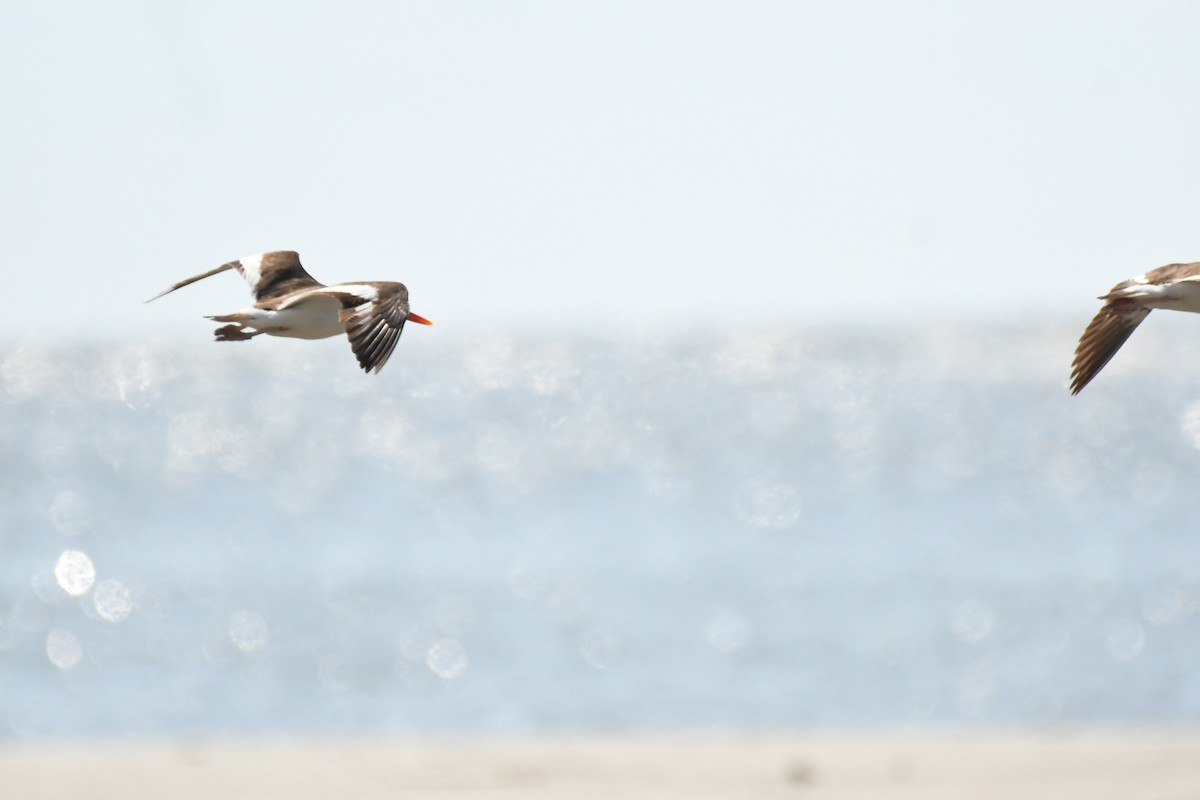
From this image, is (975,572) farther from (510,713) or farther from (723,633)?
(510,713)

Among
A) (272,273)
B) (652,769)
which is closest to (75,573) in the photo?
(652,769)

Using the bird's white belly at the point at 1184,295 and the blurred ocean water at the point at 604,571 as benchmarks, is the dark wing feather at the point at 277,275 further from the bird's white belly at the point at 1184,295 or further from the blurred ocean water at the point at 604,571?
the blurred ocean water at the point at 604,571

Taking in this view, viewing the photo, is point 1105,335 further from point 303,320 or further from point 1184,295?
point 303,320

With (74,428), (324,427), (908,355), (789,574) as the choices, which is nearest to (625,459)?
(324,427)

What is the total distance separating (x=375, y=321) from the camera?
638cm

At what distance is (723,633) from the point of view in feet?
92.9

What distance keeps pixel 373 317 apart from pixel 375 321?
0.03 meters

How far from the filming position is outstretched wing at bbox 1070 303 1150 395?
757 centimetres

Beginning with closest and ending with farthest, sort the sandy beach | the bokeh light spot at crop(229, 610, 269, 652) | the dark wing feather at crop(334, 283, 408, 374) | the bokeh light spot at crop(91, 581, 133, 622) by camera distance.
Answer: the dark wing feather at crop(334, 283, 408, 374), the sandy beach, the bokeh light spot at crop(229, 610, 269, 652), the bokeh light spot at crop(91, 581, 133, 622)

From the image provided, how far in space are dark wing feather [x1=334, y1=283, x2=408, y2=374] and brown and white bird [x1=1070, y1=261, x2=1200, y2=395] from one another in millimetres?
2628

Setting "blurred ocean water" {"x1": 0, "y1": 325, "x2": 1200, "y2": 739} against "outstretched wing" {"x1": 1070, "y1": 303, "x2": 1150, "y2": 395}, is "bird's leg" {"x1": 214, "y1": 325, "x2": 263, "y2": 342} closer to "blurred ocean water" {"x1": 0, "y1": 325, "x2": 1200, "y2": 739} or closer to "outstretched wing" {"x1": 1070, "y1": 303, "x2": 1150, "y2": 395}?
"outstretched wing" {"x1": 1070, "y1": 303, "x2": 1150, "y2": 395}

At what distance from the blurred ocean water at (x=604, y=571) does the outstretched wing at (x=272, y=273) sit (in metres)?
14.6

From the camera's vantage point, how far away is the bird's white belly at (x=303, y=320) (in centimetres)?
684

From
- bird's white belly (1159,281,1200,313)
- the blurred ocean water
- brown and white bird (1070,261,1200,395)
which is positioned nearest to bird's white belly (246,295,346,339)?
brown and white bird (1070,261,1200,395)
